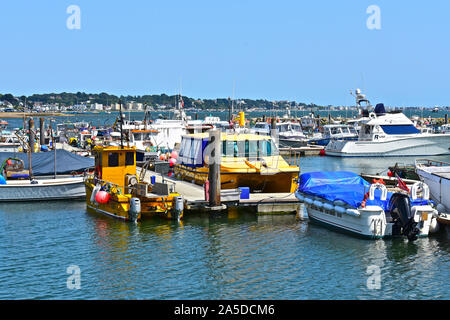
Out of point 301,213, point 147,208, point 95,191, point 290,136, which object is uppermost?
point 290,136

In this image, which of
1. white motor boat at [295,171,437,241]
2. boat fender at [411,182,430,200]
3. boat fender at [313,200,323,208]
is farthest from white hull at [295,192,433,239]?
boat fender at [411,182,430,200]

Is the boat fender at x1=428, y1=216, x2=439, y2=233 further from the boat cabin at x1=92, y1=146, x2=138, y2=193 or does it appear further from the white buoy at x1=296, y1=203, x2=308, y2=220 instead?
the boat cabin at x1=92, y1=146, x2=138, y2=193

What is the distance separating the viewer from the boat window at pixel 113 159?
26.4m

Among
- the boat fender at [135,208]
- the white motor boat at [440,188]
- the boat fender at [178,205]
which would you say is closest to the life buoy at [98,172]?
the boat fender at [135,208]

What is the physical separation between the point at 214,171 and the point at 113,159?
4.94m

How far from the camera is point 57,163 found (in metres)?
33.0

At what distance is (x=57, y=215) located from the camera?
88.1 ft

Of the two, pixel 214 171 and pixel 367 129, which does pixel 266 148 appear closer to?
pixel 214 171

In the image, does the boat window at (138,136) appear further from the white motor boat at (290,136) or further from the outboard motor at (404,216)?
the outboard motor at (404,216)

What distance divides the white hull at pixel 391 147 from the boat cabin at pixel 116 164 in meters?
35.4

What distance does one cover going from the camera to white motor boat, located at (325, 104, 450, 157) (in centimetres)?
5844

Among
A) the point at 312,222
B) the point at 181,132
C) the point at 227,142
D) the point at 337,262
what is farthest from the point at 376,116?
the point at 337,262

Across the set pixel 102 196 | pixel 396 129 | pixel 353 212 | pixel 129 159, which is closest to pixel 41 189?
pixel 129 159
